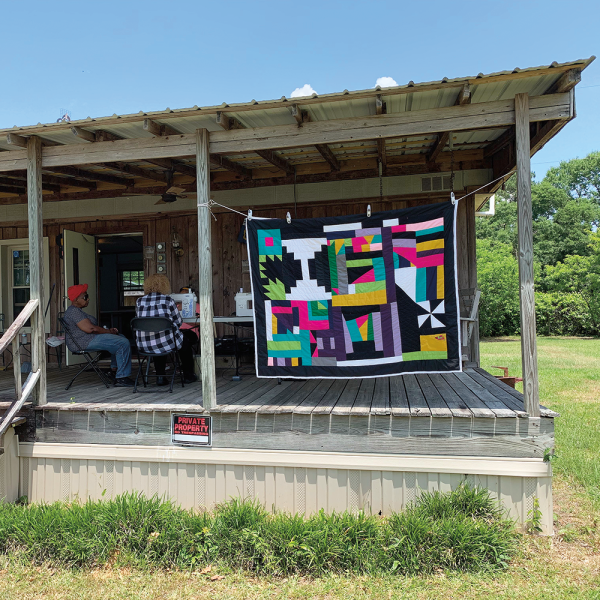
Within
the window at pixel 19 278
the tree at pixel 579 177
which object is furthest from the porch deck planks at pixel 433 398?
the tree at pixel 579 177

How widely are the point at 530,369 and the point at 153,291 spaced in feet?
10.8

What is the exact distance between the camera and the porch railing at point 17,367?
3871mm

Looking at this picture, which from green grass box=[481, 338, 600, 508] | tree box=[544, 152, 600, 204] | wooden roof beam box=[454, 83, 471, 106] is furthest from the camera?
tree box=[544, 152, 600, 204]

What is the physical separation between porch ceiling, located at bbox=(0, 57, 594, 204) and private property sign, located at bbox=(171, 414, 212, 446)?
204 cm

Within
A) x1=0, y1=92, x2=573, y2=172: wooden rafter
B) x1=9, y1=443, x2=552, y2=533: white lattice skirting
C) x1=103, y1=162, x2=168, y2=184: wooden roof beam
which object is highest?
x1=103, y1=162, x2=168, y2=184: wooden roof beam

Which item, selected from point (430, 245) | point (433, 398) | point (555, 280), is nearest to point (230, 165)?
point (430, 245)

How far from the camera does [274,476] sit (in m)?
3.80

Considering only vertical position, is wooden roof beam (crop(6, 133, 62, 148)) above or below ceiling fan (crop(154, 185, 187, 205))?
above

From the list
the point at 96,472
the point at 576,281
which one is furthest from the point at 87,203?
the point at 576,281

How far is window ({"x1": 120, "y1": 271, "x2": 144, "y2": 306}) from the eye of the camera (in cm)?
965

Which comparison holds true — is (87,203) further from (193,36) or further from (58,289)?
(193,36)

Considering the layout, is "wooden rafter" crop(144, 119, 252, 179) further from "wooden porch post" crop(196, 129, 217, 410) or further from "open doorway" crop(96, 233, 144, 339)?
"open doorway" crop(96, 233, 144, 339)

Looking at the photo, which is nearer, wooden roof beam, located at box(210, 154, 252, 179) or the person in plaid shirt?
the person in plaid shirt

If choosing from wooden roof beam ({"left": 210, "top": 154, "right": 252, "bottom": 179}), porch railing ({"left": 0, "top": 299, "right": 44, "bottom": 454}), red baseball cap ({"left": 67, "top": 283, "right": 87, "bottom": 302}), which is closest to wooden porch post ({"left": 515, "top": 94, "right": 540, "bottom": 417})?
wooden roof beam ({"left": 210, "top": 154, "right": 252, "bottom": 179})
